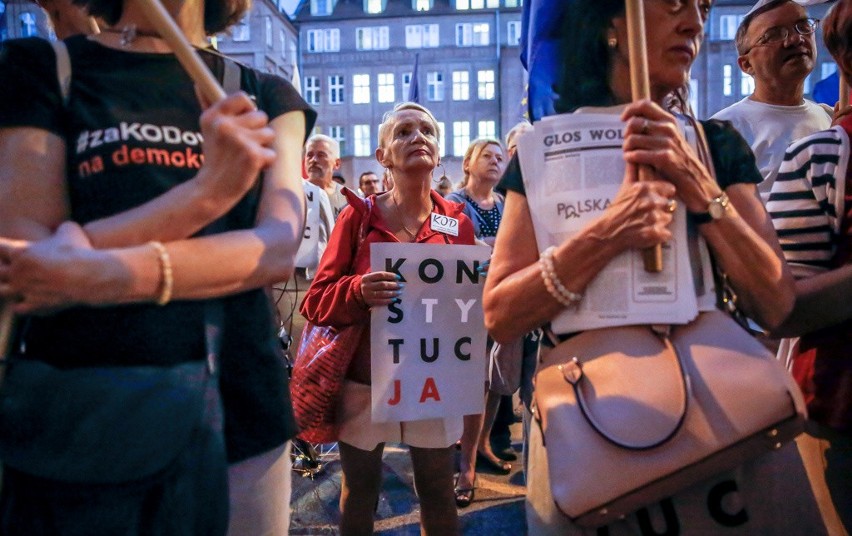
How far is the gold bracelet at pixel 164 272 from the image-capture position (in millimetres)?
1088

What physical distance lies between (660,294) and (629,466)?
380 millimetres

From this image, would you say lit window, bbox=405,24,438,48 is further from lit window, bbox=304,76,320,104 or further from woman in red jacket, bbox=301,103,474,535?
woman in red jacket, bbox=301,103,474,535

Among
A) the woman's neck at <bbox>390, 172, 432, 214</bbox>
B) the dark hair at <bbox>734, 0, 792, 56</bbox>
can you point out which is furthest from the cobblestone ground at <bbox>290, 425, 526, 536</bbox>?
the dark hair at <bbox>734, 0, 792, 56</bbox>

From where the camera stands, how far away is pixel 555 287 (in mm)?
1418

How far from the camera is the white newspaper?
1.38m

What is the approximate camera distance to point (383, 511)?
3.83 m

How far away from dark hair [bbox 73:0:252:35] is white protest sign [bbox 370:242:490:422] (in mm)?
1192

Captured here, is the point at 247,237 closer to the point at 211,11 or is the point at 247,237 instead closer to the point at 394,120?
the point at 211,11

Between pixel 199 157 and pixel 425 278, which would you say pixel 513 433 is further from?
pixel 199 157

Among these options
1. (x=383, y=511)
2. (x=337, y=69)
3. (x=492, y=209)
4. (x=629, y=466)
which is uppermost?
(x=337, y=69)

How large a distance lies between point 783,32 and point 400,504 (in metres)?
3.38

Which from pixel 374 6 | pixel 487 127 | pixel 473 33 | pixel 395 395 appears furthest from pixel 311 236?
pixel 374 6

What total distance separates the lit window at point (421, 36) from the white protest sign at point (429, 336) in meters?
38.4

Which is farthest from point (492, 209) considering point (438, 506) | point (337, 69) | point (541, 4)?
point (337, 69)
